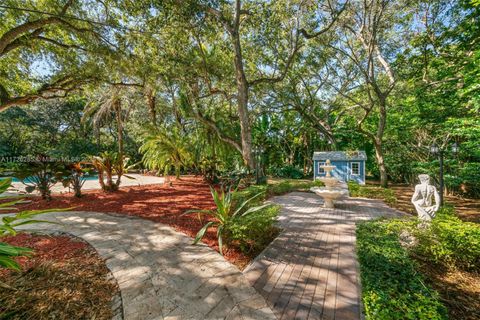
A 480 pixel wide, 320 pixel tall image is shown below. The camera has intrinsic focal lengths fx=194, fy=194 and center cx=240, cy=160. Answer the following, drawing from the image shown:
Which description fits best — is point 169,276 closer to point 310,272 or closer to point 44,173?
point 310,272

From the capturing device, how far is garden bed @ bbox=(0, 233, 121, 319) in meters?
2.02

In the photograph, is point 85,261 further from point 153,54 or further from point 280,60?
point 280,60

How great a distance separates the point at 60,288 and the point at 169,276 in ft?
4.10

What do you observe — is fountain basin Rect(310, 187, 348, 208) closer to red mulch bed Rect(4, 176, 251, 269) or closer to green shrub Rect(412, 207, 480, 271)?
green shrub Rect(412, 207, 480, 271)

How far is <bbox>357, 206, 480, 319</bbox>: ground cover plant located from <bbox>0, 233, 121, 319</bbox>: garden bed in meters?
2.95

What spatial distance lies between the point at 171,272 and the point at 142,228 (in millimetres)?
1951

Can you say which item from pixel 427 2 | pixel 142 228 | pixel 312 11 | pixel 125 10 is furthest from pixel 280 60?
pixel 142 228

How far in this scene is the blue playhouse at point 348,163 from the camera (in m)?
14.5

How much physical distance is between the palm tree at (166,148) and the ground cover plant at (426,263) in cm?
813

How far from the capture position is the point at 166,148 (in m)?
9.55

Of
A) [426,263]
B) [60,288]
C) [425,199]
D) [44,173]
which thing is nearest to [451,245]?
[426,263]

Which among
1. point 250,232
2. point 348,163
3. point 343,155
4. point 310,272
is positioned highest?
point 343,155

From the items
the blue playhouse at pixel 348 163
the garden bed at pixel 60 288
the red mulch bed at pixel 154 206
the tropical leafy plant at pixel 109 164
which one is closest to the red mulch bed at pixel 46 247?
the garden bed at pixel 60 288

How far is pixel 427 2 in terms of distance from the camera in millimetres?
8086
